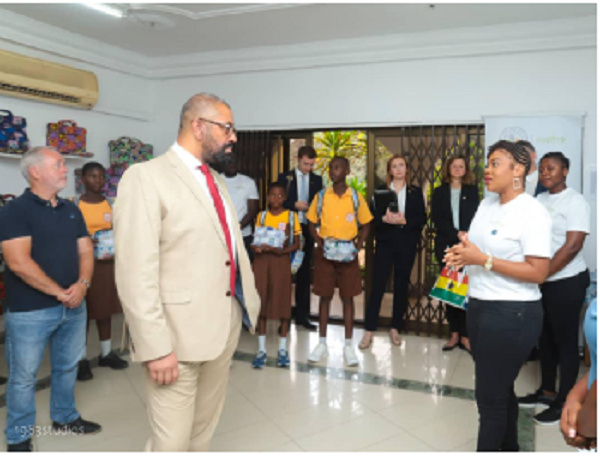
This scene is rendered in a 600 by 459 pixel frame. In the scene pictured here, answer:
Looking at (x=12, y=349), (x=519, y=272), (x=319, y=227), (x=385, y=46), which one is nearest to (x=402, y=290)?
(x=319, y=227)

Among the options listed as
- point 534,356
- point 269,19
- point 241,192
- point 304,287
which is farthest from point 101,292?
point 534,356

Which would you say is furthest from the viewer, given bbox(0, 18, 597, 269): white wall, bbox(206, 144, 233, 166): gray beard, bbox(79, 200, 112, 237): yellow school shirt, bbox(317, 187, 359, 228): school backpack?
bbox(0, 18, 597, 269): white wall

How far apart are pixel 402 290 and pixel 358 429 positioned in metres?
1.99

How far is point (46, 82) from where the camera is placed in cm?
500

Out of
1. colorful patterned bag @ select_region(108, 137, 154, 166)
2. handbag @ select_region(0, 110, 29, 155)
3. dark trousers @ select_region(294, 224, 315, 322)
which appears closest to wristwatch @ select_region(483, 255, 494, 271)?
dark trousers @ select_region(294, 224, 315, 322)

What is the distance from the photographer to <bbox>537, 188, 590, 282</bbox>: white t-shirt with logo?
3.20 meters

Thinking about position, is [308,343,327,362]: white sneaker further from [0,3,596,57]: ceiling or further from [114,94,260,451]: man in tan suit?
[0,3,596,57]: ceiling

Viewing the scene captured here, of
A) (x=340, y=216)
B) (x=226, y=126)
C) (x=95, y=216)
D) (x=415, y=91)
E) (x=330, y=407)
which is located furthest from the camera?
(x=415, y=91)

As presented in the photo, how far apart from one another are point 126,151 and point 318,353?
3.22 m

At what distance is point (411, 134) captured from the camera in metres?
5.22

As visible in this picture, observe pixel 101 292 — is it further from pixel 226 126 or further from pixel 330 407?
pixel 226 126

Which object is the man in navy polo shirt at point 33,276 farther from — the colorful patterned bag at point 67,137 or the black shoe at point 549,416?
the black shoe at point 549,416

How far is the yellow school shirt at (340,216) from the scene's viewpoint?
4.26 metres

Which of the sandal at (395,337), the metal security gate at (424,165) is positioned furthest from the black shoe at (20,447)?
the metal security gate at (424,165)
